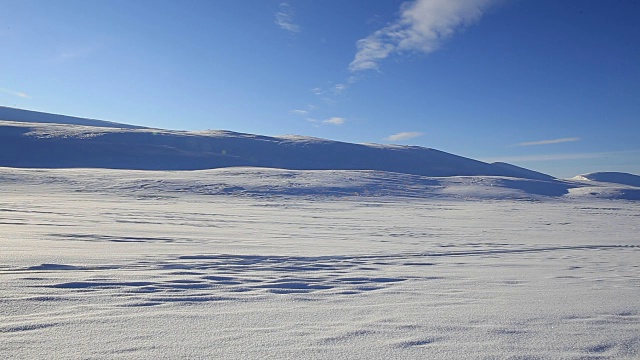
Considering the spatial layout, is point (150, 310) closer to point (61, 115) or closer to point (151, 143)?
point (151, 143)

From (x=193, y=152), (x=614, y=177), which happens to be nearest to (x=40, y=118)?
(x=193, y=152)

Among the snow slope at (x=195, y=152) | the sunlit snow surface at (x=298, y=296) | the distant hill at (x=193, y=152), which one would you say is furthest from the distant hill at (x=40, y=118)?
the sunlit snow surface at (x=298, y=296)

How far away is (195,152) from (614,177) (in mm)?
89840

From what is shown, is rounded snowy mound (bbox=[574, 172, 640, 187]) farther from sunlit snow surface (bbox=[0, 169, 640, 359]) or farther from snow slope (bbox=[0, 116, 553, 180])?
sunlit snow surface (bbox=[0, 169, 640, 359])

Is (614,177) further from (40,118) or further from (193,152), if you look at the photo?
(40,118)

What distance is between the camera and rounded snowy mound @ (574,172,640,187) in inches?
3457

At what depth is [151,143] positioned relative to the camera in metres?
53.2

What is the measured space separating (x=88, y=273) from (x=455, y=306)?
3523 millimetres

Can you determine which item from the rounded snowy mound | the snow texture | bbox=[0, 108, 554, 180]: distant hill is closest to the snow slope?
bbox=[0, 108, 554, 180]: distant hill

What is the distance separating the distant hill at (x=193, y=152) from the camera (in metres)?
44.9

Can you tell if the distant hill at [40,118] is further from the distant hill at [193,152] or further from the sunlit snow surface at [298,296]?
the sunlit snow surface at [298,296]

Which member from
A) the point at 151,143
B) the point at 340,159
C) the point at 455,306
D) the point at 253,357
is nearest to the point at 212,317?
Answer: the point at 253,357

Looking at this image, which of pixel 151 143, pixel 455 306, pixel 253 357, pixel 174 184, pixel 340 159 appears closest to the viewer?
pixel 253 357

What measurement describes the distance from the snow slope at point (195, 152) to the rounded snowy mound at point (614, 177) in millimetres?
26735
